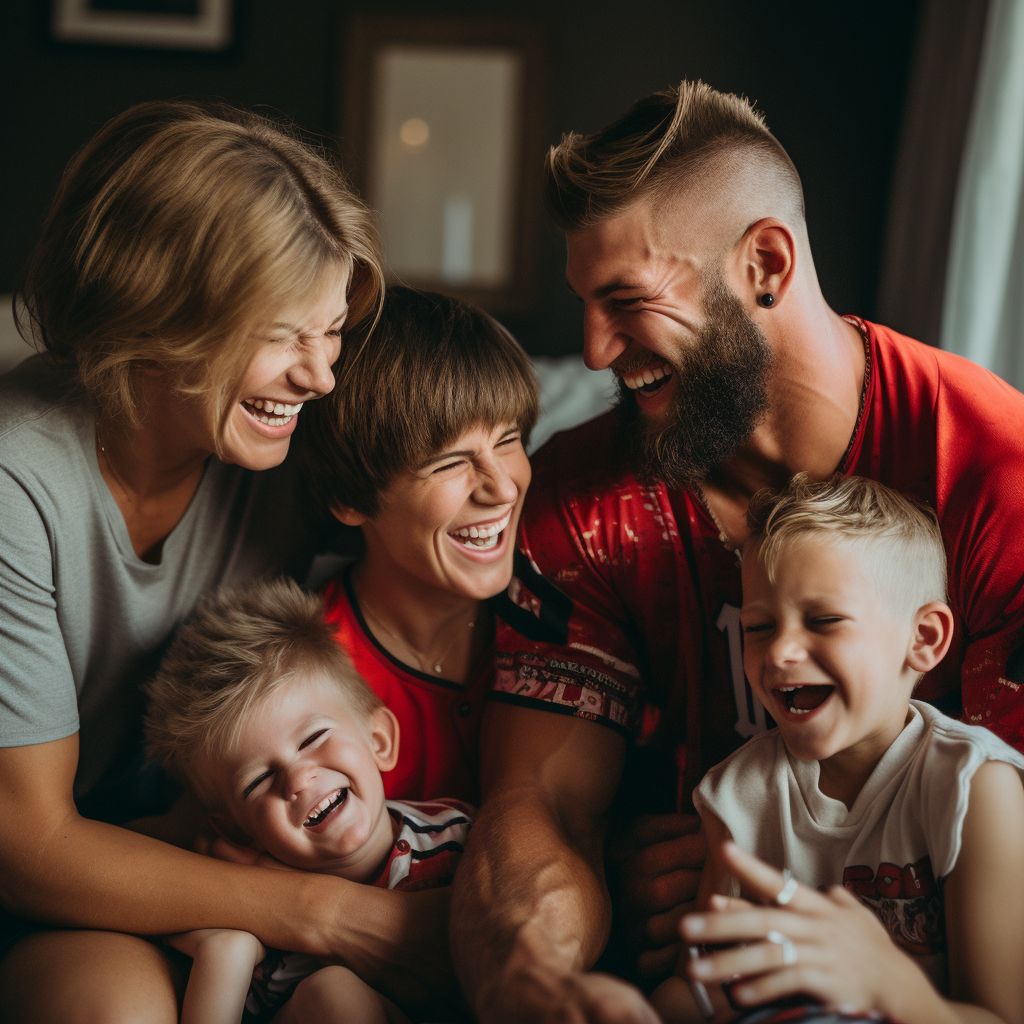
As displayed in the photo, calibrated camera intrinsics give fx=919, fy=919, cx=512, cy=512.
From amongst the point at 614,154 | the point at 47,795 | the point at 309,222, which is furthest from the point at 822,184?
the point at 47,795

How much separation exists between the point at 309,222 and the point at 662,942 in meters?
1.06

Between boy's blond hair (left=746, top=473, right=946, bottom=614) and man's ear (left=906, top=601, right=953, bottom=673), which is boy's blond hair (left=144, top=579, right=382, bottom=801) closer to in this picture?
boy's blond hair (left=746, top=473, right=946, bottom=614)

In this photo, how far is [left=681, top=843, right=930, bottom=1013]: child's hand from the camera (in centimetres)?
85

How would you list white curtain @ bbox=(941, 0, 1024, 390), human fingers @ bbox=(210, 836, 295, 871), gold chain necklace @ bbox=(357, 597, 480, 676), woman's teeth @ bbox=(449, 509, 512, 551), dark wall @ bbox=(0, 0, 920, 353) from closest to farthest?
human fingers @ bbox=(210, 836, 295, 871)
woman's teeth @ bbox=(449, 509, 512, 551)
gold chain necklace @ bbox=(357, 597, 480, 676)
white curtain @ bbox=(941, 0, 1024, 390)
dark wall @ bbox=(0, 0, 920, 353)

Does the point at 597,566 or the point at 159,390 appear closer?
the point at 159,390

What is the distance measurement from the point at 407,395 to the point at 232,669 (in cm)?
47

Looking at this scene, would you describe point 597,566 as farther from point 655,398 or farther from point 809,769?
point 809,769

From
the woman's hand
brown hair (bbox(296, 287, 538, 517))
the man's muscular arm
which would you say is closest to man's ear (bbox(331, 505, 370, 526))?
brown hair (bbox(296, 287, 538, 517))

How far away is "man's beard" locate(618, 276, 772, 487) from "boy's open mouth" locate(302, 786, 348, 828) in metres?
0.66

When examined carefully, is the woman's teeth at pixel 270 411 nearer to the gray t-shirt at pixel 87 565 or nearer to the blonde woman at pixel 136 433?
the blonde woman at pixel 136 433

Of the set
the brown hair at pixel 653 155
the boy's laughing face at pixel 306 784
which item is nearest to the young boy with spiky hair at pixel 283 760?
the boy's laughing face at pixel 306 784

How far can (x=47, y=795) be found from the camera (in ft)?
4.03

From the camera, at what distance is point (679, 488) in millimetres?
1420

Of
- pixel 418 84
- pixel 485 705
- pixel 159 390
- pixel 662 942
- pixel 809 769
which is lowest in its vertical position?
pixel 662 942
